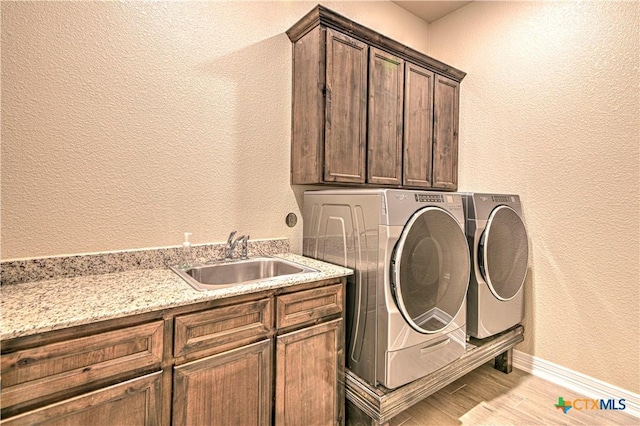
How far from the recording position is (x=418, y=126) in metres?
2.47

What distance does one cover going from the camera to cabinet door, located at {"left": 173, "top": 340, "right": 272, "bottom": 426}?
118cm

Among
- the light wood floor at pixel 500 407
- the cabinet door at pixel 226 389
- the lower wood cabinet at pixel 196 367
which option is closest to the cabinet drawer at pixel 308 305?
the lower wood cabinet at pixel 196 367

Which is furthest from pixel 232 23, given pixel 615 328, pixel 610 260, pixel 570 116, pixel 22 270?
pixel 615 328

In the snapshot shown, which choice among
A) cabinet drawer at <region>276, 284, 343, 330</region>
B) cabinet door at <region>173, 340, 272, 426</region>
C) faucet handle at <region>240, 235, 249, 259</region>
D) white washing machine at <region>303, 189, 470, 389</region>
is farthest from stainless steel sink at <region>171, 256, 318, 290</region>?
cabinet door at <region>173, 340, 272, 426</region>

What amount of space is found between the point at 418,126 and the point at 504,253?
1.14m

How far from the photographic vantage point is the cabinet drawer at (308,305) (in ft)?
4.71

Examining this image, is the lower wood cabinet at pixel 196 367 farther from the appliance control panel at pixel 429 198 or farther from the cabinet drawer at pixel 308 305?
the appliance control panel at pixel 429 198

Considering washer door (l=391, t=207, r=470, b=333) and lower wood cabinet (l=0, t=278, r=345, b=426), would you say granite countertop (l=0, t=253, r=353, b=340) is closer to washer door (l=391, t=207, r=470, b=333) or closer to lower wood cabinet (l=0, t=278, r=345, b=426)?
lower wood cabinet (l=0, t=278, r=345, b=426)

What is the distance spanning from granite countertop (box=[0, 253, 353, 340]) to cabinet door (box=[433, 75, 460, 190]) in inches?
60.5

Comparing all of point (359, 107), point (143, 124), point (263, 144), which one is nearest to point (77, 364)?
point (143, 124)

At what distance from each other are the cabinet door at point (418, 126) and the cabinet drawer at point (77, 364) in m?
1.95

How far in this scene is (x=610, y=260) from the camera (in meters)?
2.05

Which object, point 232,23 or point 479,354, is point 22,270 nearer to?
point 232,23

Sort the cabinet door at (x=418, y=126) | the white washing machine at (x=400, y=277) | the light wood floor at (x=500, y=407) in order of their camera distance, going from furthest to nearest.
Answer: the cabinet door at (x=418, y=126) → the light wood floor at (x=500, y=407) → the white washing machine at (x=400, y=277)
